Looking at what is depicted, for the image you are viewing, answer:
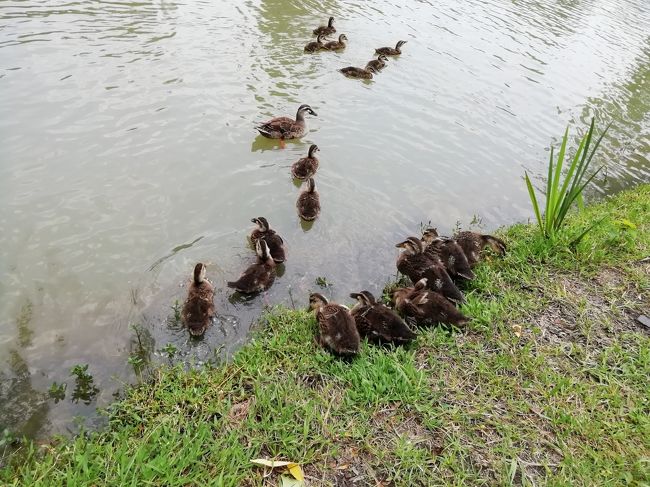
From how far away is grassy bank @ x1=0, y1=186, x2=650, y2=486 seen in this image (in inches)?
133

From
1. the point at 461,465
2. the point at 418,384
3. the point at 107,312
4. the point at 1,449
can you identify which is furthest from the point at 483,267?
the point at 1,449

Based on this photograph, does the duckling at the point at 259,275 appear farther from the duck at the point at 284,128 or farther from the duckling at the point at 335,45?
the duckling at the point at 335,45

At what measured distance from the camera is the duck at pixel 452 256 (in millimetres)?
5570

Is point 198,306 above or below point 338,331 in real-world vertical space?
below

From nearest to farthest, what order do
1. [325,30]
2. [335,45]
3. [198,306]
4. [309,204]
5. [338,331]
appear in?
1. [338,331]
2. [198,306]
3. [309,204]
4. [335,45]
5. [325,30]

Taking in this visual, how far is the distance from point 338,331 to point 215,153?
4.15 m

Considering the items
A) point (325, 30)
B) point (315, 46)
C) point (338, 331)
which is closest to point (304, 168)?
point (338, 331)

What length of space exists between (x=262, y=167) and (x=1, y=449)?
16.3ft

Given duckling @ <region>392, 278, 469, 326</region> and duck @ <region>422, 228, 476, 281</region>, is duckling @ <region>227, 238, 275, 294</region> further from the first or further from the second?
duck @ <region>422, 228, 476, 281</region>

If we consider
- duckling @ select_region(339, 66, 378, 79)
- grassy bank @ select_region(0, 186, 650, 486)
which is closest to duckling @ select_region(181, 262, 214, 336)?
grassy bank @ select_region(0, 186, 650, 486)

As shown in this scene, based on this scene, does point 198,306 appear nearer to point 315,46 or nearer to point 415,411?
point 415,411

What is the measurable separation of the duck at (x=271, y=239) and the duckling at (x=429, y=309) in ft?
5.19

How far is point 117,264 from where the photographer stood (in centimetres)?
542

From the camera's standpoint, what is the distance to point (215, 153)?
7.43m
